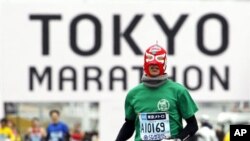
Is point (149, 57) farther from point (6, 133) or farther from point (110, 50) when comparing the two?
point (6, 133)

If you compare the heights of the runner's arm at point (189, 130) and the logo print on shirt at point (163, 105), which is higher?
the logo print on shirt at point (163, 105)

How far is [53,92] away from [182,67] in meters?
2.13

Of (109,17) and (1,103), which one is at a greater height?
(109,17)

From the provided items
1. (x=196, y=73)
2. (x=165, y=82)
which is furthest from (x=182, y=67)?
(x=165, y=82)

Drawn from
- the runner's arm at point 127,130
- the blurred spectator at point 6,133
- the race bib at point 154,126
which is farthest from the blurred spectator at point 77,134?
the race bib at point 154,126

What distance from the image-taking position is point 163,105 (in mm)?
11062

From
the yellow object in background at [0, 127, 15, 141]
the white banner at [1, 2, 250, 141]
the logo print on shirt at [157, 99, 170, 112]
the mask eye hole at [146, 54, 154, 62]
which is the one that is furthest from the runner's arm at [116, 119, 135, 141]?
the yellow object in background at [0, 127, 15, 141]

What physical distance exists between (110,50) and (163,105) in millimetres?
8622

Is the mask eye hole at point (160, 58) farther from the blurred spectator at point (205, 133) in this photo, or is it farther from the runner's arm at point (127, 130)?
the blurred spectator at point (205, 133)

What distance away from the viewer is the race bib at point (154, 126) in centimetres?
1112

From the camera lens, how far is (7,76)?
19469mm

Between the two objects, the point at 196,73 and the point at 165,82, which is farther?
the point at 196,73

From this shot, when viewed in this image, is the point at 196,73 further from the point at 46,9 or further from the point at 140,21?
the point at 46,9

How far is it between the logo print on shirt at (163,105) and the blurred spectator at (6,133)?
44.5 ft
